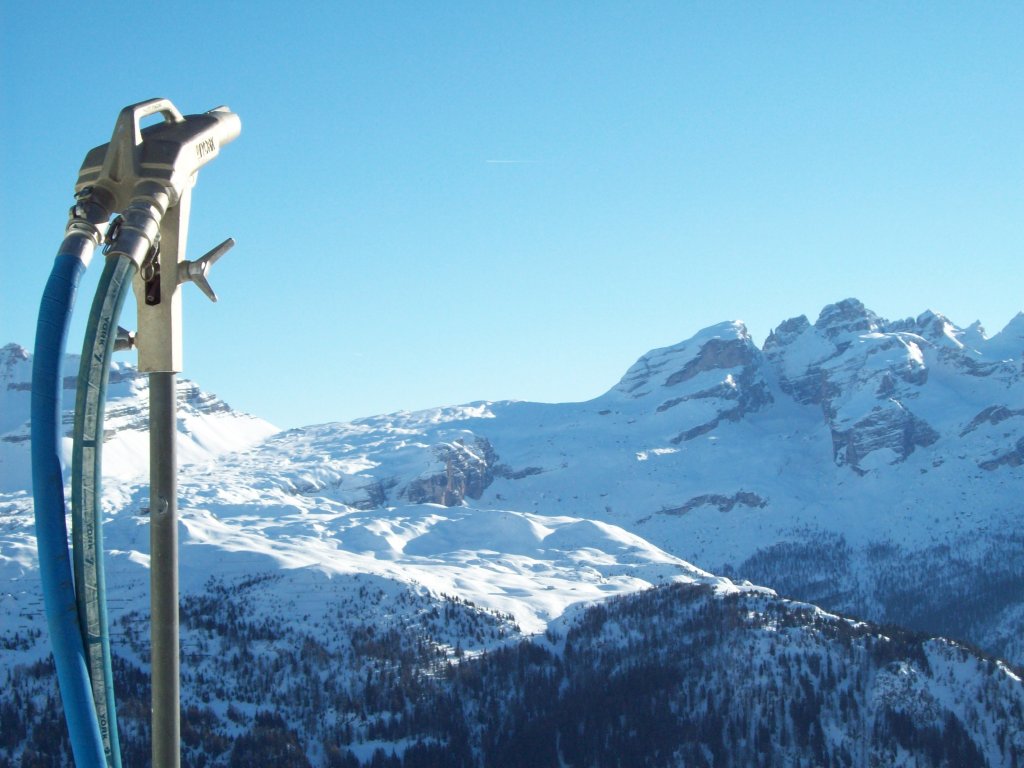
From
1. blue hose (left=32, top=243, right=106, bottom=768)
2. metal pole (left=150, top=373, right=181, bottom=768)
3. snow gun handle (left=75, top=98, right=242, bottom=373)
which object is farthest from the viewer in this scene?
metal pole (left=150, top=373, right=181, bottom=768)

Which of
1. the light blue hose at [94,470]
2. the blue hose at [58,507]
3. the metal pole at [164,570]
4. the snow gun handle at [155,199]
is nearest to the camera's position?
the blue hose at [58,507]

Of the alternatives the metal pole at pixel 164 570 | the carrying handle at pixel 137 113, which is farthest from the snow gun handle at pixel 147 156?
the metal pole at pixel 164 570

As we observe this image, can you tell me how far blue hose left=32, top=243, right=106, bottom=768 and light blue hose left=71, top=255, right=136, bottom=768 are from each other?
0.35 feet

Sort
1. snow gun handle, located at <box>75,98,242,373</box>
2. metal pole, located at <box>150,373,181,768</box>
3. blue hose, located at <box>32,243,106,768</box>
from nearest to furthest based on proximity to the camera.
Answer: blue hose, located at <box>32,243,106,768</box>
snow gun handle, located at <box>75,98,242,373</box>
metal pole, located at <box>150,373,181,768</box>

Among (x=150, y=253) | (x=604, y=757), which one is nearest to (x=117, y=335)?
(x=150, y=253)

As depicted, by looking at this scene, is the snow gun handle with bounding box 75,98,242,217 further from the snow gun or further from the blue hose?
the blue hose

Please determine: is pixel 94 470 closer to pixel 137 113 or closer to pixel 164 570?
pixel 164 570

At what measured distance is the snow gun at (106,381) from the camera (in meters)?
6.28

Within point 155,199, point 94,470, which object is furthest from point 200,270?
point 94,470

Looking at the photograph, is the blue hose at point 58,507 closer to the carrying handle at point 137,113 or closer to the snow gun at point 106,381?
the snow gun at point 106,381

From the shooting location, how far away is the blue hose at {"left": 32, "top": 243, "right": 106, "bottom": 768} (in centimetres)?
620

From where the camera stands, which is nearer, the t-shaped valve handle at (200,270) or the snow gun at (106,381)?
the snow gun at (106,381)

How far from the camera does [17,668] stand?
507ft

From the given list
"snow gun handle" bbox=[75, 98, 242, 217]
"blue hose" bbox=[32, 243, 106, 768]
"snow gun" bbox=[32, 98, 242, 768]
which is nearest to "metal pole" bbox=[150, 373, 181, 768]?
→ "snow gun" bbox=[32, 98, 242, 768]
